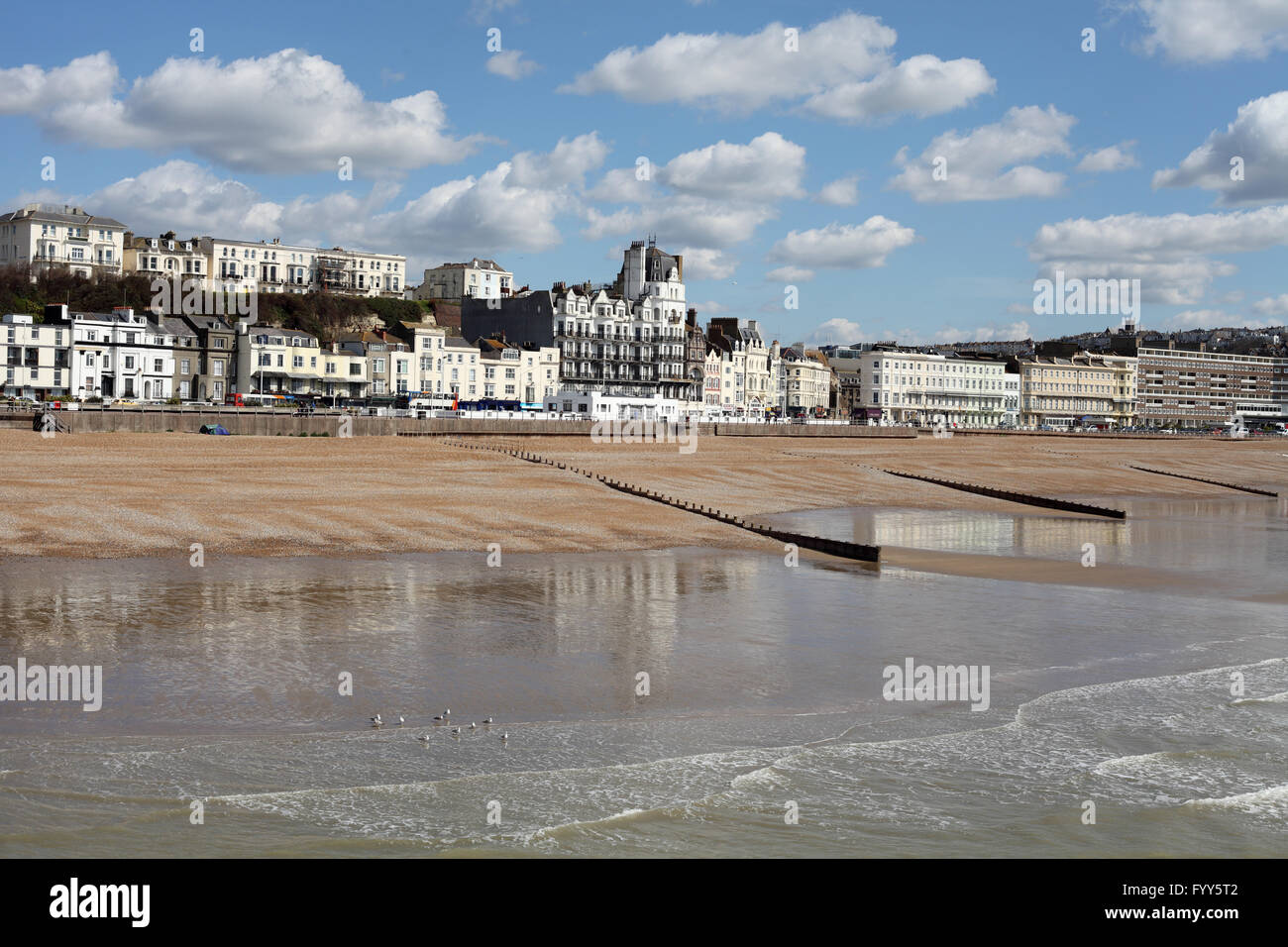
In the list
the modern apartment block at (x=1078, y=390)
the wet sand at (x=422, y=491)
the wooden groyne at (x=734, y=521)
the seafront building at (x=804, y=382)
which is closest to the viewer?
the wet sand at (x=422, y=491)

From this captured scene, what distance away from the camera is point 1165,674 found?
15875mm

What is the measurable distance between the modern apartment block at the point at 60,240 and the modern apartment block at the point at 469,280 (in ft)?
121

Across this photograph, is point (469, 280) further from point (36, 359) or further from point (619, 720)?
point (619, 720)

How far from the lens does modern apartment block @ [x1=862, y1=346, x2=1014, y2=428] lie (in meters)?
162

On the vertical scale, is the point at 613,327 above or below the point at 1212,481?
above

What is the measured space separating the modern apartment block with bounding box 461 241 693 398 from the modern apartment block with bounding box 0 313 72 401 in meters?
40.5

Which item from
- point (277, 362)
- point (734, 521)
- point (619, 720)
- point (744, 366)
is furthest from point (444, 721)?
point (744, 366)

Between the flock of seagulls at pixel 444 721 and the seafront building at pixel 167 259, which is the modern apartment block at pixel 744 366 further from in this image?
the flock of seagulls at pixel 444 721

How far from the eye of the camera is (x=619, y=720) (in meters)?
12.9

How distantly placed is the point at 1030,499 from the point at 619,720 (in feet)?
116

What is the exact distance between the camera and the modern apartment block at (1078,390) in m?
179

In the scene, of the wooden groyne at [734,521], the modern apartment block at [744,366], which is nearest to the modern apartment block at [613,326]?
the modern apartment block at [744,366]
